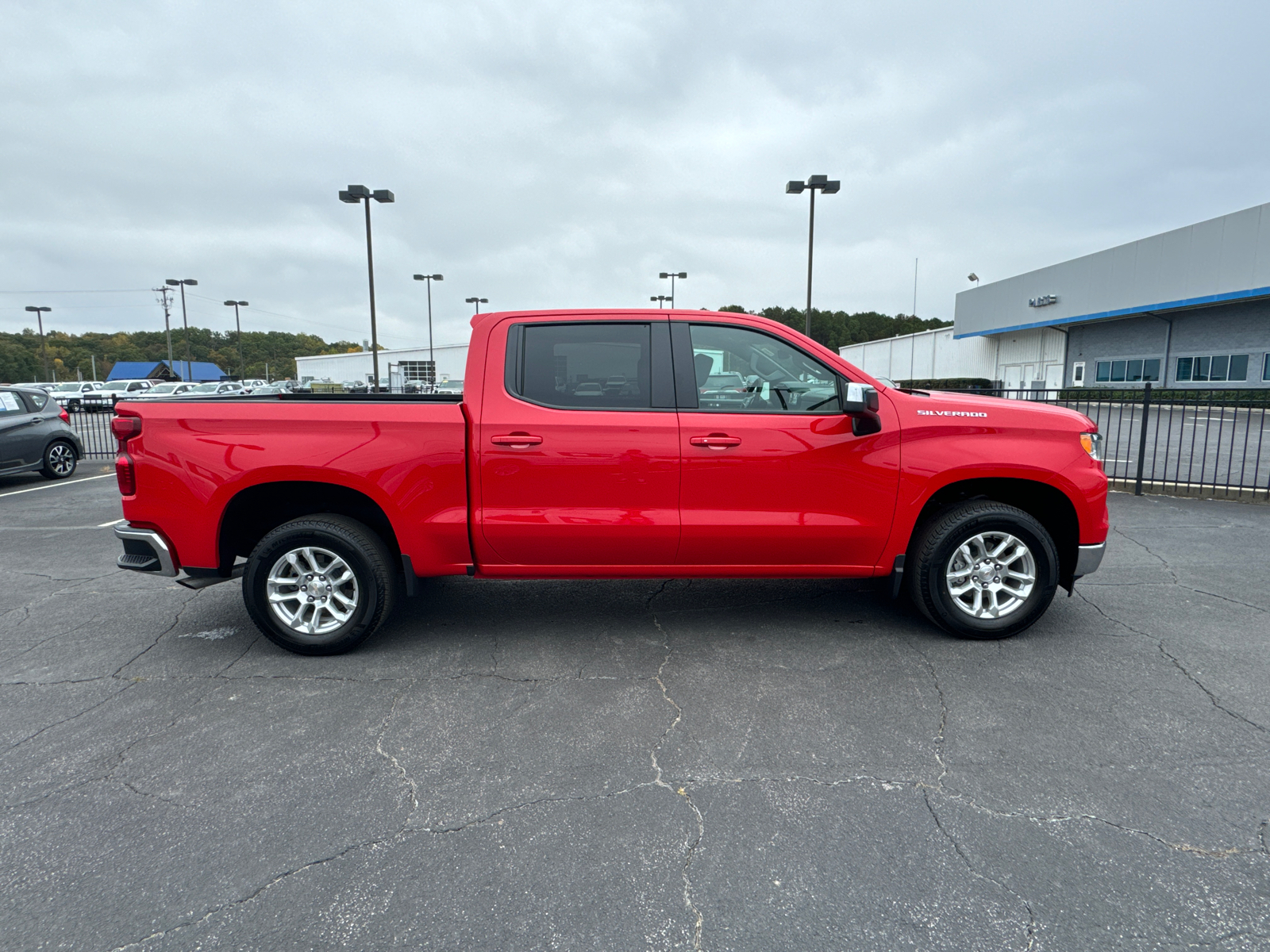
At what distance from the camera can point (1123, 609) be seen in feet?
16.2

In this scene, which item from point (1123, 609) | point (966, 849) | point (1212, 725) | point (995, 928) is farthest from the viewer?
point (1123, 609)

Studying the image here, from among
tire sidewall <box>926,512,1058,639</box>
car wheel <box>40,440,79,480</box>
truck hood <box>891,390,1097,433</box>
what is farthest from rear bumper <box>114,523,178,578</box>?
car wheel <box>40,440,79,480</box>

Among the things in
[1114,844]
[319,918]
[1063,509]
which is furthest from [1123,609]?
[319,918]

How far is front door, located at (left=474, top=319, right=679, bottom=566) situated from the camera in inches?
157

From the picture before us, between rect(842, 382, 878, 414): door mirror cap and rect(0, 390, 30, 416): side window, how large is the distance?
12711 mm

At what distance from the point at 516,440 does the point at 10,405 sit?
1143cm

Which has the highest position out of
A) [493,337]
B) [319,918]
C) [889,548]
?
[493,337]

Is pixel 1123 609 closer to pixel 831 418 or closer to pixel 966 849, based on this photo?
pixel 831 418

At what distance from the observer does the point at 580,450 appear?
13.1 feet

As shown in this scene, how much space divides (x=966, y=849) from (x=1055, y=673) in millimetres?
1811

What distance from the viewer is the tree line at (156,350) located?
10362 centimetres

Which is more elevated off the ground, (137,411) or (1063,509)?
(137,411)

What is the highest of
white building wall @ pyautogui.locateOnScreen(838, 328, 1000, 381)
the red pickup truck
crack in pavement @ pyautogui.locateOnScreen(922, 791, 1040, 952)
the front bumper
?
white building wall @ pyautogui.locateOnScreen(838, 328, 1000, 381)

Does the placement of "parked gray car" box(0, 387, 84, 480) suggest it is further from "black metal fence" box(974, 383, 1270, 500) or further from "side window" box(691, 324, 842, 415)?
"black metal fence" box(974, 383, 1270, 500)
